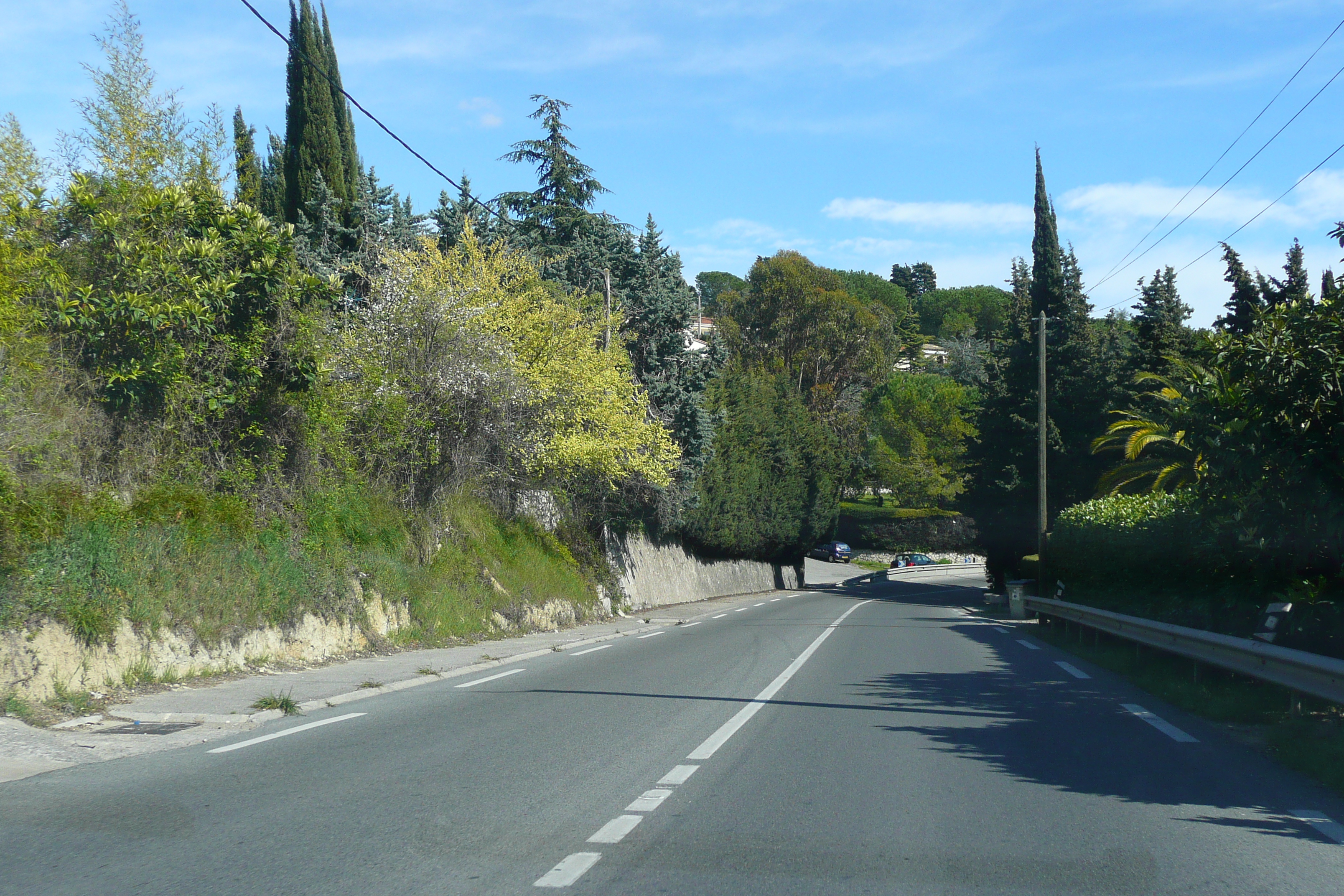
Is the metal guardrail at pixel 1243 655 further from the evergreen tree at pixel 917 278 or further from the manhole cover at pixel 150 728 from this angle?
the evergreen tree at pixel 917 278

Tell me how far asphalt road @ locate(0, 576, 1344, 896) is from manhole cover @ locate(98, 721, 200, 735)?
28.4 inches

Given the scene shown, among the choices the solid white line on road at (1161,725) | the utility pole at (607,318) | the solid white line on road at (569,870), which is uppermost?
the utility pole at (607,318)

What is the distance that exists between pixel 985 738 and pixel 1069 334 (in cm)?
3609

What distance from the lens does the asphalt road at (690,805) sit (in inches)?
202

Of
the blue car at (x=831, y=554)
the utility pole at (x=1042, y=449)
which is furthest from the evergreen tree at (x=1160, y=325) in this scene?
the blue car at (x=831, y=554)

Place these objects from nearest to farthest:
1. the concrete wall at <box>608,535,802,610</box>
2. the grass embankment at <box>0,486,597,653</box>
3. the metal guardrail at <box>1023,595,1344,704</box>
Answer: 1. the metal guardrail at <box>1023,595,1344,704</box>
2. the grass embankment at <box>0,486,597,653</box>
3. the concrete wall at <box>608,535,802,610</box>

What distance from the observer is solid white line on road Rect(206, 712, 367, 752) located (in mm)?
8211

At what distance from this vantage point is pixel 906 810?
6.43 metres

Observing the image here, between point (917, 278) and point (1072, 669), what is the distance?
158 meters

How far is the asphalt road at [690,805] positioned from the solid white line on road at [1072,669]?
104 inches

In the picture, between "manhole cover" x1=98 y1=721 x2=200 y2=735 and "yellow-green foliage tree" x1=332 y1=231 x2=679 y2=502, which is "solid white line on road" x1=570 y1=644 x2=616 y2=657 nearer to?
"yellow-green foliage tree" x1=332 y1=231 x2=679 y2=502

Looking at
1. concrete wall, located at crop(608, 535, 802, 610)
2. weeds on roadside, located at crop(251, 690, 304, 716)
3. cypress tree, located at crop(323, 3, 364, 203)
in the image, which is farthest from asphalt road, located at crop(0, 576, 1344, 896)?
cypress tree, located at crop(323, 3, 364, 203)

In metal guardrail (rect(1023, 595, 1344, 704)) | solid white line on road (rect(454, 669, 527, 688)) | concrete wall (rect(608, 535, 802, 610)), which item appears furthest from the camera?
concrete wall (rect(608, 535, 802, 610))

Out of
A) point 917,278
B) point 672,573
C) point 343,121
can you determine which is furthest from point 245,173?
point 917,278
